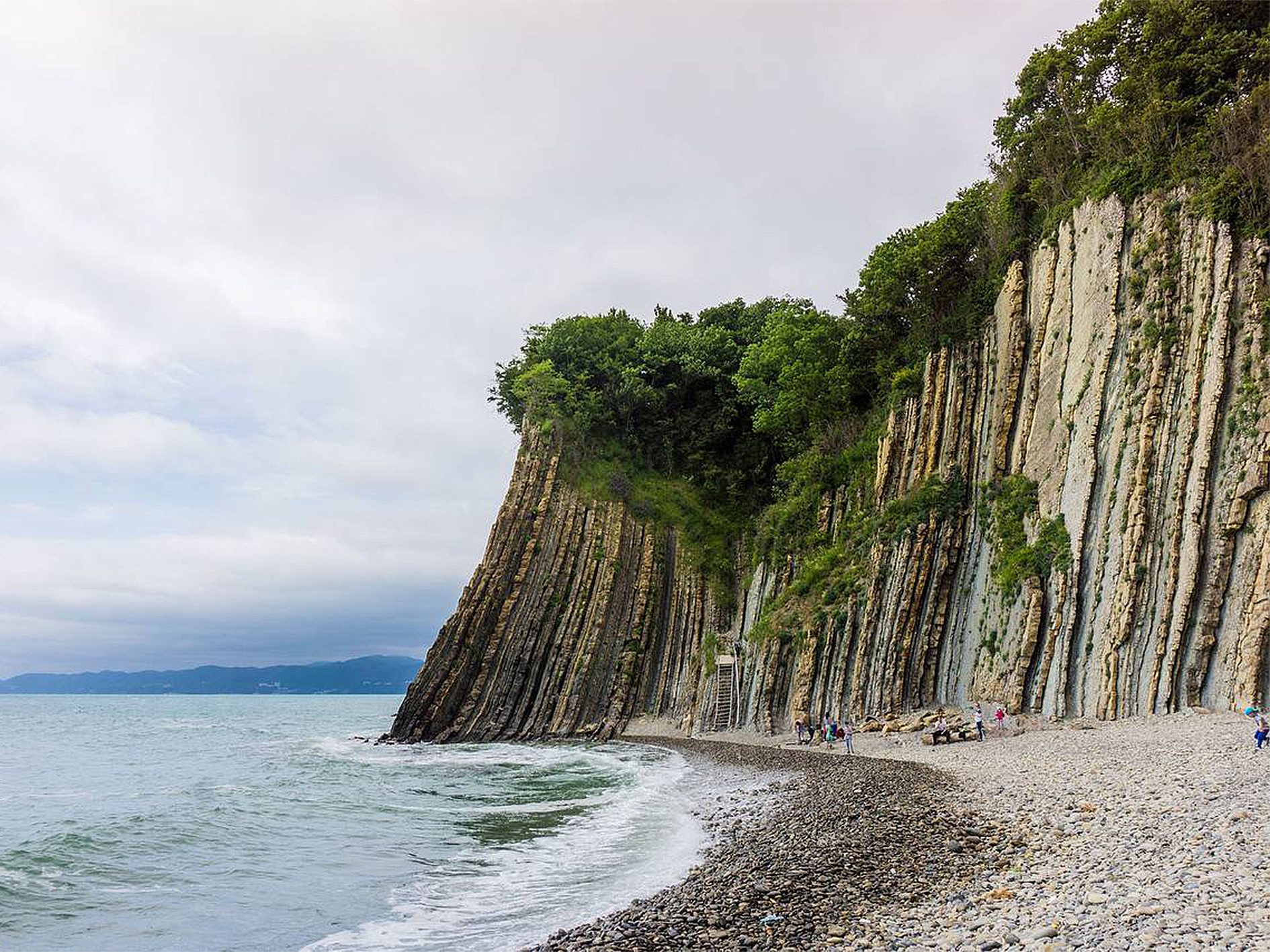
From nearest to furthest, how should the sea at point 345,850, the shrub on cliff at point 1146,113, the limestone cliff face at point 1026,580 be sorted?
the sea at point 345,850
the limestone cliff face at point 1026,580
the shrub on cliff at point 1146,113

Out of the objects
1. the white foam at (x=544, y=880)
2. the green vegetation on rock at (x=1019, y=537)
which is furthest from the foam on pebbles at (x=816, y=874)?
the green vegetation on rock at (x=1019, y=537)

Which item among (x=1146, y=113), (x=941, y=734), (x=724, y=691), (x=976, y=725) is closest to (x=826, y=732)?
(x=941, y=734)

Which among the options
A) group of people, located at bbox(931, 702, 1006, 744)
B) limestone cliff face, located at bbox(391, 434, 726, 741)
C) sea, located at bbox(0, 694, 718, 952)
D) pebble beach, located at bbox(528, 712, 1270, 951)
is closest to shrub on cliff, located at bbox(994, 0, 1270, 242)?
group of people, located at bbox(931, 702, 1006, 744)

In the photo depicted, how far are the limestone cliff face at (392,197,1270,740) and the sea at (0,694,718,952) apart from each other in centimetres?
→ 843

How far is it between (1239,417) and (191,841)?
1170 inches

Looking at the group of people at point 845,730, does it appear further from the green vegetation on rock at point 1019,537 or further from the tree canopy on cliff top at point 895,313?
the tree canopy on cliff top at point 895,313

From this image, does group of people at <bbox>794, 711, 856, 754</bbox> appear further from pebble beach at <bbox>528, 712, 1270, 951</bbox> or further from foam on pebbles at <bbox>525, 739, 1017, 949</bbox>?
foam on pebbles at <bbox>525, 739, 1017, 949</bbox>

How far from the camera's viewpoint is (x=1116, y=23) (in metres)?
30.0

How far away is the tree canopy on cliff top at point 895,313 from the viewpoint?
25.9 metres

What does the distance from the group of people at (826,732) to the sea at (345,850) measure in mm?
5451

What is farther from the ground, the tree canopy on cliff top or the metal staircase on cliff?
the tree canopy on cliff top

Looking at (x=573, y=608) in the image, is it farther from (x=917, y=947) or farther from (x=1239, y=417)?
(x=917, y=947)

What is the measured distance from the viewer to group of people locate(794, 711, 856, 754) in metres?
30.5

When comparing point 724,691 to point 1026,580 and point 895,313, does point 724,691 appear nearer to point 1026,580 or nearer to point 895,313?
point 1026,580
